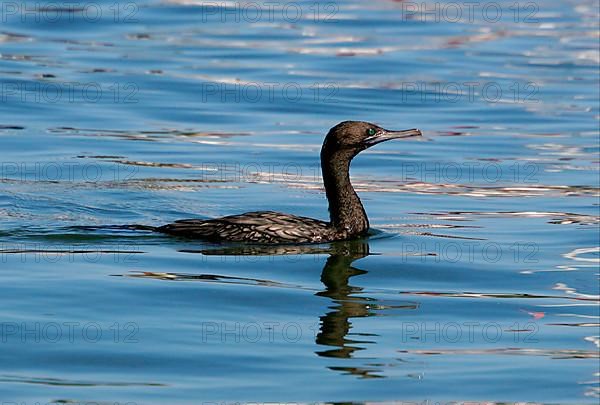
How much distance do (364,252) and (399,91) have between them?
1377cm

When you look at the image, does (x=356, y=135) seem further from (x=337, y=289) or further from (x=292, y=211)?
(x=292, y=211)

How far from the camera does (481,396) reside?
10.1 m

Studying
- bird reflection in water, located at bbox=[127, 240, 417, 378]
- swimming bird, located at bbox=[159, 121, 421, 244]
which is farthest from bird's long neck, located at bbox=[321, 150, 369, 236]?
bird reflection in water, located at bbox=[127, 240, 417, 378]

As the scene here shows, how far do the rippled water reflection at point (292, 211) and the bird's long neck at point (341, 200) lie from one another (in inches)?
13.3

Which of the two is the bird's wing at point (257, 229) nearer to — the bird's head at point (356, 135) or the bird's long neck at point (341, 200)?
the bird's long neck at point (341, 200)

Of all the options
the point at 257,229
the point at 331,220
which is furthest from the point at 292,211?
the point at 257,229

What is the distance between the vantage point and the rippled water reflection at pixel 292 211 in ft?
35.1

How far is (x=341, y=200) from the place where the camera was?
15.2 meters

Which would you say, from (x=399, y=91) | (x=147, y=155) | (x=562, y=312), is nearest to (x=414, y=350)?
(x=562, y=312)

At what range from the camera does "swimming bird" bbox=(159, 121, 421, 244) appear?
48.3ft

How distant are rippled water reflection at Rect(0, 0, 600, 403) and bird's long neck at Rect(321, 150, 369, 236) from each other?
338 millimetres

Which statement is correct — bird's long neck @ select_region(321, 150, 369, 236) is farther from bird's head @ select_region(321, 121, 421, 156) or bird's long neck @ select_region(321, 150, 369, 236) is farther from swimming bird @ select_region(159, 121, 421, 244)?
bird's head @ select_region(321, 121, 421, 156)

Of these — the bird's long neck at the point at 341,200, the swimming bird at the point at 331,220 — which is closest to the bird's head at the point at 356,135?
the swimming bird at the point at 331,220

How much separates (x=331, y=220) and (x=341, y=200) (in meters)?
0.23
